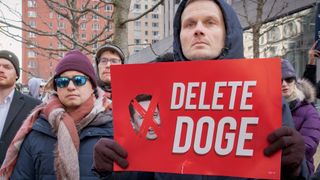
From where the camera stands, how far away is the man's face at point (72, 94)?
278 cm

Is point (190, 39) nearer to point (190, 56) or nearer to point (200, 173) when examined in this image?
point (190, 56)

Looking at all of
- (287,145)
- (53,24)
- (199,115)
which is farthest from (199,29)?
(53,24)

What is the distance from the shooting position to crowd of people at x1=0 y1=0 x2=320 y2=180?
1664 millimetres

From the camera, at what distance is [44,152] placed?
259 centimetres

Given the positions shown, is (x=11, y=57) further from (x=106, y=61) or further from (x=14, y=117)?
(x=106, y=61)

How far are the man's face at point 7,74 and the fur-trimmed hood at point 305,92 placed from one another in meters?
2.62

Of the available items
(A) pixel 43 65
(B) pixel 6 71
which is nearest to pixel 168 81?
(B) pixel 6 71

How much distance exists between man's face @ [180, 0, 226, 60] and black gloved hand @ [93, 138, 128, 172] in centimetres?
46

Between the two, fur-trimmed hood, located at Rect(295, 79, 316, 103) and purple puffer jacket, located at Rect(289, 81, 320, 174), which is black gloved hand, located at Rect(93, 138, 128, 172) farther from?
fur-trimmed hood, located at Rect(295, 79, 316, 103)

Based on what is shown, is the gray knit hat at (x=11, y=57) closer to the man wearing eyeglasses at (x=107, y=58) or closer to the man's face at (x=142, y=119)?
the man wearing eyeglasses at (x=107, y=58)

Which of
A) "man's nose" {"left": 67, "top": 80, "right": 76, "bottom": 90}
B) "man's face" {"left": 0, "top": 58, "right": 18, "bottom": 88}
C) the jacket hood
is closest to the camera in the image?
the jacket hood

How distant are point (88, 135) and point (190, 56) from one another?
114 centimetres

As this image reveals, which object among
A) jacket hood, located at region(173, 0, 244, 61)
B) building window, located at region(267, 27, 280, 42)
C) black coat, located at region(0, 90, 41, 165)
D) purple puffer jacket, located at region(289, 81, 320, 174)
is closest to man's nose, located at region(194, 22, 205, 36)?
jacket hood, located at region(173, 0, 244, 61)

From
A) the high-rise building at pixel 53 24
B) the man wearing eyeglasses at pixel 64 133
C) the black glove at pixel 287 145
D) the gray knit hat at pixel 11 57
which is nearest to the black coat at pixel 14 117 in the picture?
the gray knit hat at pixel 11 57
